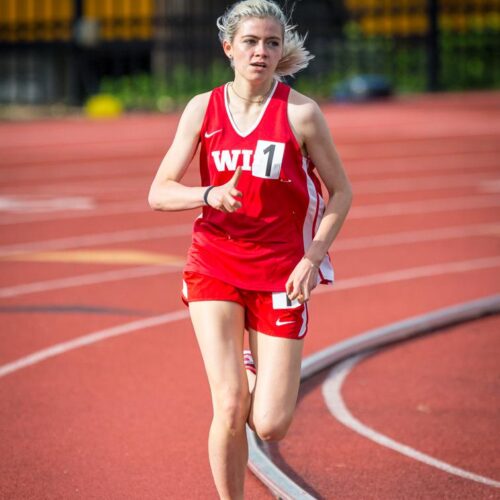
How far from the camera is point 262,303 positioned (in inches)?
181

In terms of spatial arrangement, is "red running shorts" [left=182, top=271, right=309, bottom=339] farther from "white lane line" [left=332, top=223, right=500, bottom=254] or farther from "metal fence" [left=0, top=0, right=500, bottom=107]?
"metal fence" [left=0, top=0, right=500, bottom=107]

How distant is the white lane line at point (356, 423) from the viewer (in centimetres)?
561

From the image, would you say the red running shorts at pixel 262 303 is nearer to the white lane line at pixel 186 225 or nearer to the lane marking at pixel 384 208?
the white lane line at pixel 186 225

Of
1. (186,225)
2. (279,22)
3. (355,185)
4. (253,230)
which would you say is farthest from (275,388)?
(355,185)

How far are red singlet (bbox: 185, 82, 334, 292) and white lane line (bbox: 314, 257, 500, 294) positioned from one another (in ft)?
18.4

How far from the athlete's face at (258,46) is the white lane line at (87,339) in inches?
142

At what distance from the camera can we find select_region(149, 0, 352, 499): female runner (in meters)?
4.50

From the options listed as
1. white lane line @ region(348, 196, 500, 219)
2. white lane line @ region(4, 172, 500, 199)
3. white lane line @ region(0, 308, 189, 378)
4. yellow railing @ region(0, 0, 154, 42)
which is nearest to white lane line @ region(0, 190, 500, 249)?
white lane line @ region(348, 196, 500, 219)

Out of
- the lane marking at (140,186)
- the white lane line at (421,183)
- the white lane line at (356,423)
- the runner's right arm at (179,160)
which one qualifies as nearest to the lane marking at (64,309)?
the white lane line at (356,423)

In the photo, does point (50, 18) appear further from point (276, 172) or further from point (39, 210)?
point (276, 172)

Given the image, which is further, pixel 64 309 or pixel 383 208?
pixel 383 208

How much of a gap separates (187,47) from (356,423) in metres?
28.3

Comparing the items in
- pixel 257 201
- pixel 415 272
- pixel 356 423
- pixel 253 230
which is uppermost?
pixel 257 201

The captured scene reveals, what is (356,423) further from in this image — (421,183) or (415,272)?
(421,183)
